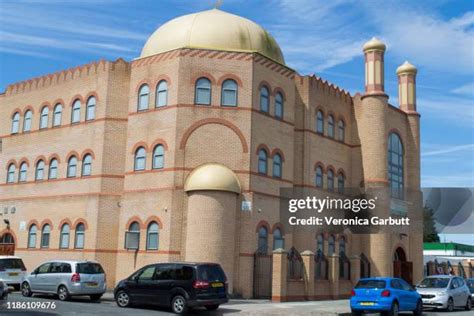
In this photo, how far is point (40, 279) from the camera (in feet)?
71.9

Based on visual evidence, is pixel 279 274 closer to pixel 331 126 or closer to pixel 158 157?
pixel 158 157

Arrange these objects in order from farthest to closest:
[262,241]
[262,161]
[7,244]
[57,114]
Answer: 1. [7,244]
2. [57,114]
3. [262,161]
4. [262,241]

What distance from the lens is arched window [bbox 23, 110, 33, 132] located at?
105ft

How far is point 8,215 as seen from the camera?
3170 cm

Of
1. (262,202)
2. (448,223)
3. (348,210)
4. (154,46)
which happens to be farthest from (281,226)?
(448,223)

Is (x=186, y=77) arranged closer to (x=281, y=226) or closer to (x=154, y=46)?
(x=154, y=46)

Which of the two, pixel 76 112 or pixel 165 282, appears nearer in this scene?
pixel 165 282

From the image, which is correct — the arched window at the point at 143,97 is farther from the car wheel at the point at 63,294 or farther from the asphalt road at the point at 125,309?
the car wheel at the point at 63,294

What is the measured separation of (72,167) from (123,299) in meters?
11.6

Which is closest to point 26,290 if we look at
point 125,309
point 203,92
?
point 125,309

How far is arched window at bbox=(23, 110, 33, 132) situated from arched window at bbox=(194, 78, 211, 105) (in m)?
10.9

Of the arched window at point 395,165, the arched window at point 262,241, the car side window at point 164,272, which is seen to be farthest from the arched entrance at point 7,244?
the arched window at point 395,165

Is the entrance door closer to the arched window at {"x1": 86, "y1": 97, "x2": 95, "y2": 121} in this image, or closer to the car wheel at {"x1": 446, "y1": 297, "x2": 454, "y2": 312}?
the car wheel at {"x1": 446, "y1": 297, "x2": 454, "y2": 312}

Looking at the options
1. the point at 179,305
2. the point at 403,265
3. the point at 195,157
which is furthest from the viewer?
the point at 403,265
